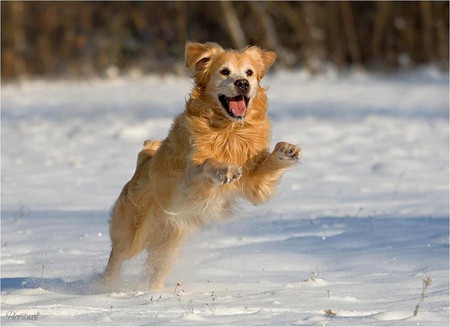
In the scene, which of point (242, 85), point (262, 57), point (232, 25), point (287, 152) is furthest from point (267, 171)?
point (232, 25)

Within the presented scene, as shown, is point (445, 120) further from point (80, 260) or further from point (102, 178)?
point (80, 260)

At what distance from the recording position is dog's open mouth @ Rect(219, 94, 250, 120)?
5.74 metres

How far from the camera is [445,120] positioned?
14.6 meters

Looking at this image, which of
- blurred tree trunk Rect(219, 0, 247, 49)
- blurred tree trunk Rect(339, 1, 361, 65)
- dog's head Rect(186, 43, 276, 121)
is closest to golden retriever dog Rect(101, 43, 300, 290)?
dog's head Rect(186, 43, 276, 121)

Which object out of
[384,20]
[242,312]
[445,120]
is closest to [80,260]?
[242,312]

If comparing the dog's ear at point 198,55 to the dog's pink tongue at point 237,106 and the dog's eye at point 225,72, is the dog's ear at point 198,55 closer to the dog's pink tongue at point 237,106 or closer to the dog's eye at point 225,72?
the dog's eye at point 225,72

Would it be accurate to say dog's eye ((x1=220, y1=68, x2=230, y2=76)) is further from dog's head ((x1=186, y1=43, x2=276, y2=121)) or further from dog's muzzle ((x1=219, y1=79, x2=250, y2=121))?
dog's muzzle ((x1=219, y1=79, x2=250, y2=121))

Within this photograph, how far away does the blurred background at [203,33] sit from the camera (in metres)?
24.7

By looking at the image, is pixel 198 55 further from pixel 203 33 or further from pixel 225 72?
pixel 203 33

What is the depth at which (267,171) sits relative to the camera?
224 inches

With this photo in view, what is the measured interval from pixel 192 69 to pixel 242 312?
1.90 m

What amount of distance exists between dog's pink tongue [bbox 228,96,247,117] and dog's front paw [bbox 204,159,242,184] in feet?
1.33

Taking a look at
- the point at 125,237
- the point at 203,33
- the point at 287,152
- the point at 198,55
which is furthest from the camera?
the point at 203,33

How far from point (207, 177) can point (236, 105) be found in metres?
0.54
